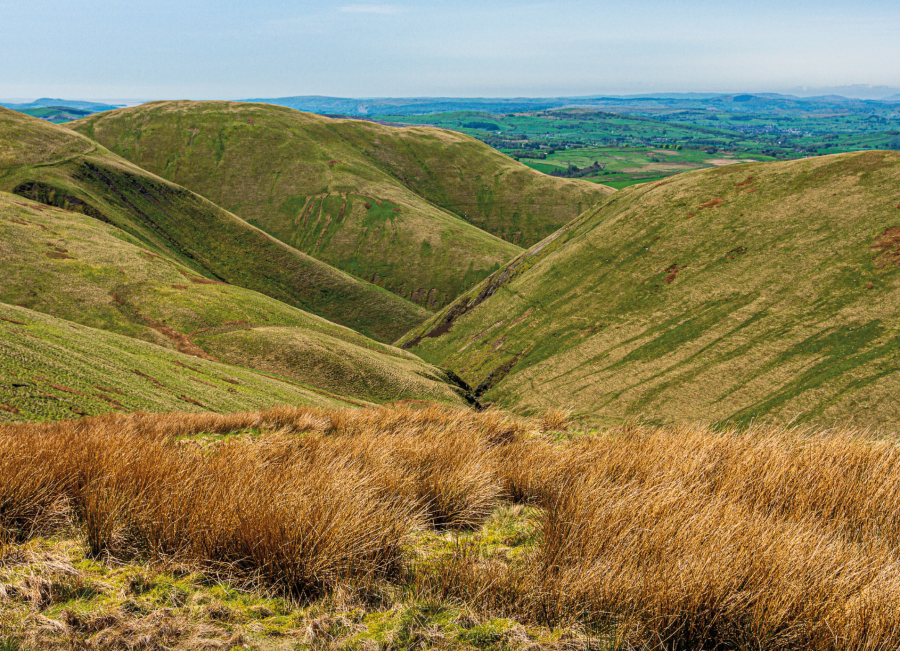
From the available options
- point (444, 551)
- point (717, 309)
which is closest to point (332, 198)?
point (717, 309)

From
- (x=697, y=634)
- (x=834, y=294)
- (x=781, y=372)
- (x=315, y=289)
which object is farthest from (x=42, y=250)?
(x=834, y=294)

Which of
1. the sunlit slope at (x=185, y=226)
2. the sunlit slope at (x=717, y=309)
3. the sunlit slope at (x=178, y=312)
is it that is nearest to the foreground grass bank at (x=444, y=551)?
the sunlit slope at (x=178, y=312)

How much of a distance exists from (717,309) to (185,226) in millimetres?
A: 116801

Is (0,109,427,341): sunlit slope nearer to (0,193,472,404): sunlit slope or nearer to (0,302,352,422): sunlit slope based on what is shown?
(0,193,472,404): sunlit slope

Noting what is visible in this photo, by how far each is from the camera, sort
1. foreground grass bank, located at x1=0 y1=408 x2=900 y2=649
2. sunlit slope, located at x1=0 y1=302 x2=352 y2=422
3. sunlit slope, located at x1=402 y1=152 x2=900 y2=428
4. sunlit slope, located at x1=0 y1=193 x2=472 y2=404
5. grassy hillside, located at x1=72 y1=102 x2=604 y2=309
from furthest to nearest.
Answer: grassy hillside, located at x1=72 y1=102 x2=604 y2=309, sunlit slope, located at x1=0 y1=193 x2=472 y2=404, sunlit slope, located at x1=402 y1=152 x2=900 y2=428, sunlit slope, located at x1=0 y1=302 x2=352 y2=422, foreground grass bank, located at x1=0 y1=408 x2=900 y2=649

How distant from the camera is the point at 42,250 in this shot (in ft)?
193

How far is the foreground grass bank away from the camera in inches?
170

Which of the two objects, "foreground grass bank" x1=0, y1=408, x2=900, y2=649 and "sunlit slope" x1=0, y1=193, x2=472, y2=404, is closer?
"foreground grass bank" x1=0, y1=408, x2=900, y2=649

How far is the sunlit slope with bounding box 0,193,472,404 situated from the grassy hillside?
78.0 meters

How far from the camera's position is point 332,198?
163 meters

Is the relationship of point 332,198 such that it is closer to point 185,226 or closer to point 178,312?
point 185,226

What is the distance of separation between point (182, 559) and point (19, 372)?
23430 mm

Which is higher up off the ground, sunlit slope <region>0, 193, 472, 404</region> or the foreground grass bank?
the foreground grass bank

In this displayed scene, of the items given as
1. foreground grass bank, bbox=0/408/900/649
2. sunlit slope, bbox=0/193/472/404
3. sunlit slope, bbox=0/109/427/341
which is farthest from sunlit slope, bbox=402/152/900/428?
foreground grass bank, bbox=0/408/900/649
